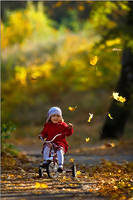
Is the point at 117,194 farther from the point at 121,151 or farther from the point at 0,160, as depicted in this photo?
the point at 121,151

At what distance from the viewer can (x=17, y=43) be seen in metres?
38.8

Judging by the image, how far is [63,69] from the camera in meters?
23.5

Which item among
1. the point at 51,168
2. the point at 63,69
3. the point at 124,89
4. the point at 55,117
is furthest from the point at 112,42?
the point at 63,69

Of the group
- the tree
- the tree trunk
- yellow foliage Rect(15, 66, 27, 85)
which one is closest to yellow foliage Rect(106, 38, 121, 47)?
the tree

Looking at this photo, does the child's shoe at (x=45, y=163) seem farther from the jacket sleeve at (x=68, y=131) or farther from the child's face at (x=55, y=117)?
the child's face at (x=55, y=117)

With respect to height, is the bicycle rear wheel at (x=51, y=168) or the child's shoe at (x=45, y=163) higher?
the child's shoe at (x=45, y=163)

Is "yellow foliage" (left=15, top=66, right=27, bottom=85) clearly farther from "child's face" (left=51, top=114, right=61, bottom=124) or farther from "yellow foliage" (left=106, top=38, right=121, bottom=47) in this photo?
"child's face" (left=51, top=114, right=61, bottom=124)

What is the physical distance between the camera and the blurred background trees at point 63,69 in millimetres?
14656

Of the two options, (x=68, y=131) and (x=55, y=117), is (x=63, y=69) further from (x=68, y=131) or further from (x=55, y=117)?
(x=68, y=131)

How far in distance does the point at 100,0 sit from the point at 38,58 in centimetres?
1855

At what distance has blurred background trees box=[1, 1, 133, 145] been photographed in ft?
48.1

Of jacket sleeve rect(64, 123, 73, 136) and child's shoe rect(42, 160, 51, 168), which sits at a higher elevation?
jacket sleeve rect(64, 123, 73, 136)

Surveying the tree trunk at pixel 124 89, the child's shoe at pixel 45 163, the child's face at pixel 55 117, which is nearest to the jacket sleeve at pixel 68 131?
the child's face at pixel 55 117

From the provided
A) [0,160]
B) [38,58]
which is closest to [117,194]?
[0,160]
